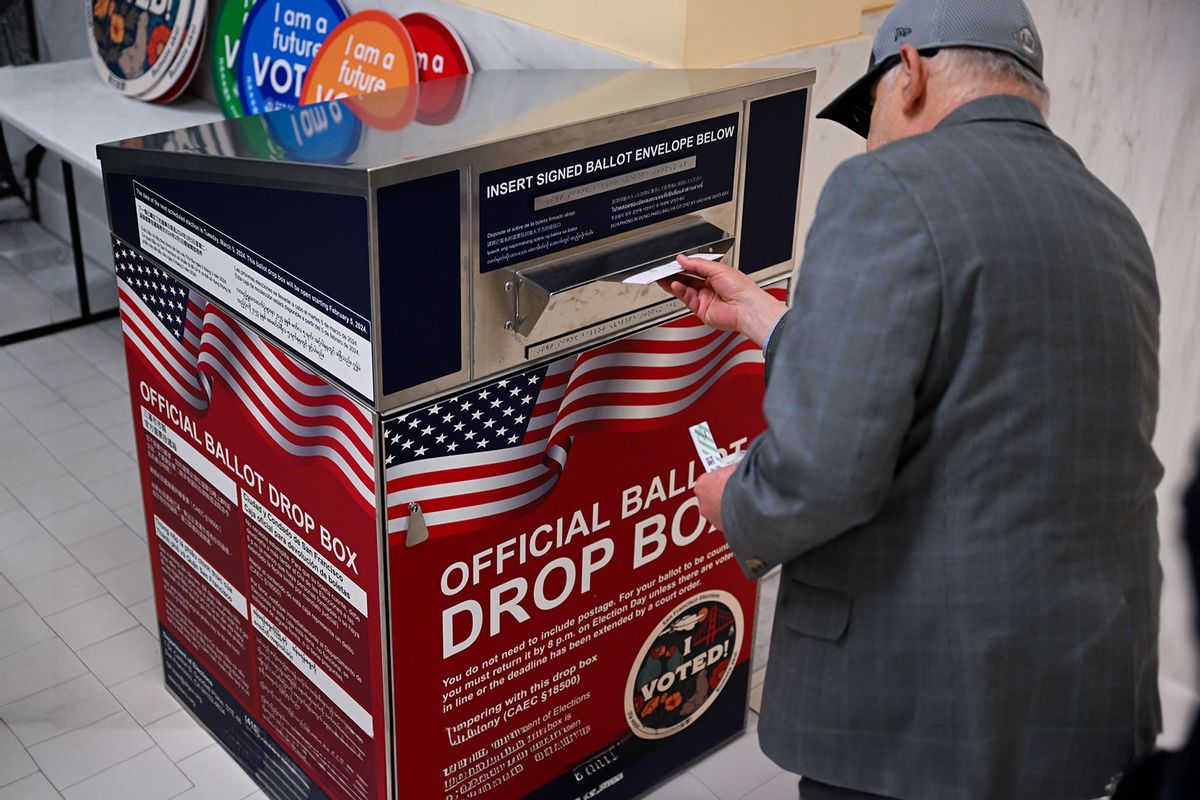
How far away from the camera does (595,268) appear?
7.20 feet

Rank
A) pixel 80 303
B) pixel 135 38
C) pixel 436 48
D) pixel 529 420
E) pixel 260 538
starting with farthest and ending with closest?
pixel 80 303, pixel 135 38, pixel 436 48, pixel 260 538, pixel 529 420

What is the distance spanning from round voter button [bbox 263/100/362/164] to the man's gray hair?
2.92 feet

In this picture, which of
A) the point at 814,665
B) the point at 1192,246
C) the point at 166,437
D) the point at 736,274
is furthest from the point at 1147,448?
the point at 166,437

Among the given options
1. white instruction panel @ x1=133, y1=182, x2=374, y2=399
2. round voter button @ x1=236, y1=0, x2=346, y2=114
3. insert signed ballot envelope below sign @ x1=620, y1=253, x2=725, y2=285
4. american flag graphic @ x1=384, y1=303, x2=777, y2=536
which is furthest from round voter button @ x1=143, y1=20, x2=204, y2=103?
insert signed ballot envelope below sign @ x1=620, y1=253, x2=725, y2=285

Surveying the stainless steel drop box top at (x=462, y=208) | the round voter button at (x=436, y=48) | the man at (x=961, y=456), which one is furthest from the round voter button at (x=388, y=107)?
the man at (x=961, y=456)

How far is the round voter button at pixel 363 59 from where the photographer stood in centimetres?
327

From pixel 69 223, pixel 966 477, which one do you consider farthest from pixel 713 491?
pixel 69 223

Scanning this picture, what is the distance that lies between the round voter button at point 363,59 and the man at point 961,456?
175cm

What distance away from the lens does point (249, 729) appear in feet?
9.28

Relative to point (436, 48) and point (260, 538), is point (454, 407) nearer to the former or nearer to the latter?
point (260, 538)

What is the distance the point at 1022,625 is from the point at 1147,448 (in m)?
0.30

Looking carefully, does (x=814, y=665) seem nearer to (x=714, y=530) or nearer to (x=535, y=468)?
(x=535, y=468)

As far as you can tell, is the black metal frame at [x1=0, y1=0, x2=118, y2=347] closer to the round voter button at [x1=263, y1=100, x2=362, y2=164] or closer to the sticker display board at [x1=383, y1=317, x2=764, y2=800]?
the round voter button at [x1=263, y1=100, x2=362, y2=164]

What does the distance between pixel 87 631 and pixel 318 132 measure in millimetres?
1753
